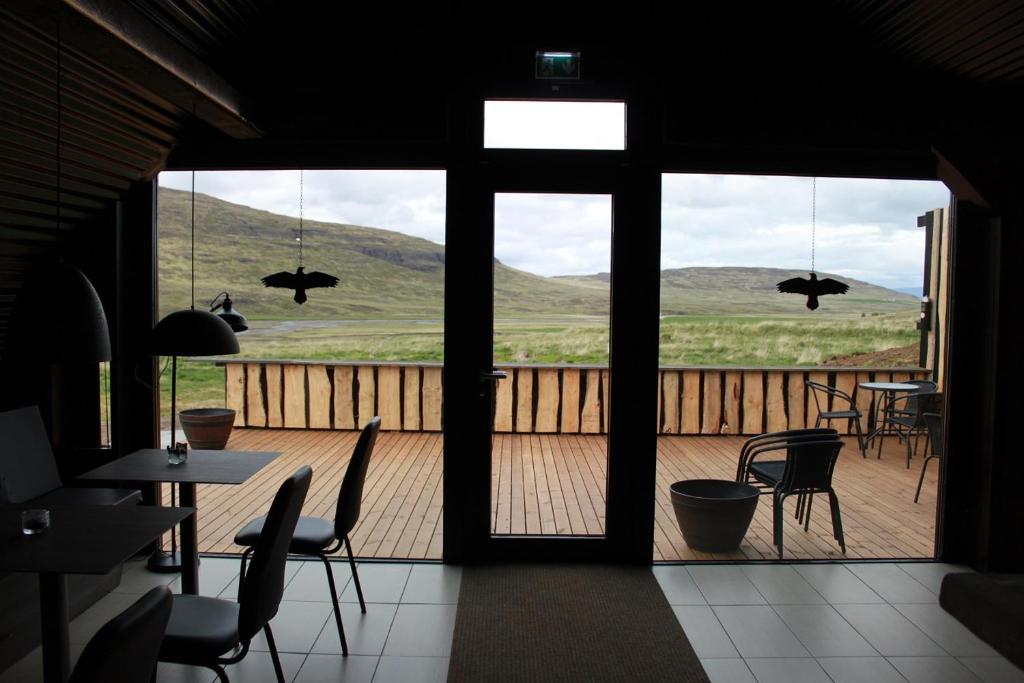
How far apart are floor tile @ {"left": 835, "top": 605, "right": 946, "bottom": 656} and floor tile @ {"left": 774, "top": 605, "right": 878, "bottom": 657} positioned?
5cm

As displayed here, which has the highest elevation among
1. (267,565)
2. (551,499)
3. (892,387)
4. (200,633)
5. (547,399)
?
(892,387)

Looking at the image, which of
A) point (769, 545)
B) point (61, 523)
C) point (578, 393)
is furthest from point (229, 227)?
point (769, 545)

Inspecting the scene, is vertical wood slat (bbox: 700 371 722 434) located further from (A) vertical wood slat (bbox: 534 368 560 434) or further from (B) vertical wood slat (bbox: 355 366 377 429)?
(B) vertical wood slat (bbox: 355 366 377 429)

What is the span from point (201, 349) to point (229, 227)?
370 cm

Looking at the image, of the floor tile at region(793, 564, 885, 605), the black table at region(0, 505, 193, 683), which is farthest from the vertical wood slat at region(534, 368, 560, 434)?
the black table at region(0, 505, 193, 683)

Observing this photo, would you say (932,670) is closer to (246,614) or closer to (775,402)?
(246,614)

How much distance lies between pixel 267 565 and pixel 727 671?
1854 millimetres

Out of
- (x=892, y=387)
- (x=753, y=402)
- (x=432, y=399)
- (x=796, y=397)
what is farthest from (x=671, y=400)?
(x=432, y=399)

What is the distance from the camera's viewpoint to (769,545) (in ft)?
14.3

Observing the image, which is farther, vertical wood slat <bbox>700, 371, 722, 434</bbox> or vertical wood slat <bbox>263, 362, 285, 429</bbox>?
vertical wood slat <bbox>263, 362, 285, 429</bbox>

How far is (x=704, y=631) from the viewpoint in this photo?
123 inches

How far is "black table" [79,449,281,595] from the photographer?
303 cm

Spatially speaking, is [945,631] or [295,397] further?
[295,397]

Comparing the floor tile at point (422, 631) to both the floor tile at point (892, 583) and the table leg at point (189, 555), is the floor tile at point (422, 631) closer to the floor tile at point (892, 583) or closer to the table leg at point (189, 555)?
the table leg at point (189, 555)
